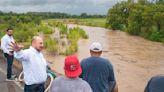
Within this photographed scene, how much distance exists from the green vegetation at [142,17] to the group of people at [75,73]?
37333 mm

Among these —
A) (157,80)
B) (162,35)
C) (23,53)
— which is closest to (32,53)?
(23,53)

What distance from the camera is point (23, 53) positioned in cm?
588

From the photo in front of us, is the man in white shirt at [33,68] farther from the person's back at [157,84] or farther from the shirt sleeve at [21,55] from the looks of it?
the person's back at [157,84]

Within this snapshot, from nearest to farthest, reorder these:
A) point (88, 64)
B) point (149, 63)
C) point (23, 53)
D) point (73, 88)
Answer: point (73, 88) → point (88, 64) → point (23, 53) → point (149, 63)

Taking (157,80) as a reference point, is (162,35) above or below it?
below

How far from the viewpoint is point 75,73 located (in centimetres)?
412

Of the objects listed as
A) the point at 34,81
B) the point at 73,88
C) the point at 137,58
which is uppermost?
the point at 73,88

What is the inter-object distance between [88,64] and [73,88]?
107 cm

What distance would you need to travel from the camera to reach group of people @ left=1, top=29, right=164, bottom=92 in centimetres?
413

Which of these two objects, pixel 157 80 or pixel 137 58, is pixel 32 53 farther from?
pixel 137 58

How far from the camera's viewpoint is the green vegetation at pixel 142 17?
44.8 metres

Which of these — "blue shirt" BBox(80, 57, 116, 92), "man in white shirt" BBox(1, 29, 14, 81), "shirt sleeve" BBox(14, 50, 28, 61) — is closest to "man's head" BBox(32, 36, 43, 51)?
"shirt sleeve" BBox(14, 50, 28, 61)

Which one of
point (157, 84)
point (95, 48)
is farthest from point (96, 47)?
point (157, 84)

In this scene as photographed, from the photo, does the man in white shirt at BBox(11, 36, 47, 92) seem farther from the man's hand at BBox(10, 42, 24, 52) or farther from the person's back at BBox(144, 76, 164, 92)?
the person's back at BBox(144, 76, 164, 92)
